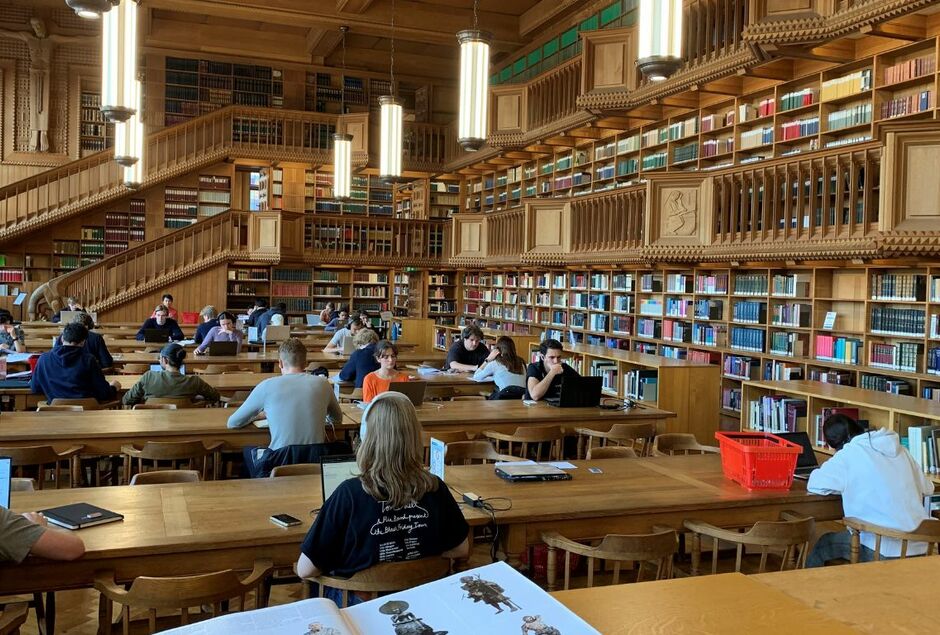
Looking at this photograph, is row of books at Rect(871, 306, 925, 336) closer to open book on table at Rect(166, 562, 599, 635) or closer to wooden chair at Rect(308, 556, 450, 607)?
wooden chair at Rect(308, 556, 450, 607)

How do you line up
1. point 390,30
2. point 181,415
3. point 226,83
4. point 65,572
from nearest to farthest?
point 65,572, point 181,415, point 390,30, point 226,83

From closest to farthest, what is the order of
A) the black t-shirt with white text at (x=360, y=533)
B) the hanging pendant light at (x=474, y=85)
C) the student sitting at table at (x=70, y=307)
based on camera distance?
1. the black t-shirt with white text at (x=360, y=533)
2. the hanging pendant light at (x=474, y=85)
3. the student sitting at table at (x=70, y=307)

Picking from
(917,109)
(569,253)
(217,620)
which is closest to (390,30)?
(569,253)

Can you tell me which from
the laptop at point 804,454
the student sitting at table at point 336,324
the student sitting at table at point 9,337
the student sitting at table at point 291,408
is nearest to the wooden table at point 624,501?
the laptop at point 804,454

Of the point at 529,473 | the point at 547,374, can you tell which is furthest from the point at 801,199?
the point at 529,473

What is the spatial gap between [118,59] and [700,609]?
6.59 m

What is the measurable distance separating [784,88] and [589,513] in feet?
24.6

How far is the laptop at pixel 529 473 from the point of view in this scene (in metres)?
3.83

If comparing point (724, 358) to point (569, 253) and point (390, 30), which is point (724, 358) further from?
point (390, 30)

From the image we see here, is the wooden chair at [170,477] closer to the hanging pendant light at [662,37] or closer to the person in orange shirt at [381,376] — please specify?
the person in orange shirt at [381,376]

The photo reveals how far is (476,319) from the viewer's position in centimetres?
1641

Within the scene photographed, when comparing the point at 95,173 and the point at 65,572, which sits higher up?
the point at 95,173

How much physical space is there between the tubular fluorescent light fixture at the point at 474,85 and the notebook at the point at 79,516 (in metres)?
4.78

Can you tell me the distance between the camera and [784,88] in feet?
30.8
